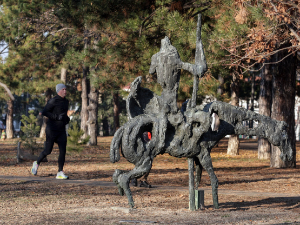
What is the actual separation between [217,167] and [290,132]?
2.76 m

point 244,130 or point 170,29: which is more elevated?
point 170,29

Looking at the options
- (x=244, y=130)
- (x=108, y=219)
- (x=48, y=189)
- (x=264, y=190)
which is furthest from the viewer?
(x=264, y=190)

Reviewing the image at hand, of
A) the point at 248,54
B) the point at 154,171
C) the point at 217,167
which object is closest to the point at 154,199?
the point at 248,54

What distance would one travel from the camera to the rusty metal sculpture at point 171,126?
6738mm

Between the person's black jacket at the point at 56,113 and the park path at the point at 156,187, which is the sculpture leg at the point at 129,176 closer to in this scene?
the park path at the point at 156,187

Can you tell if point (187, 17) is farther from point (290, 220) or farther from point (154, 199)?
point (290, 220)

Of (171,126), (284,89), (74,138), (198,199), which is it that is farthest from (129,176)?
(284,89)

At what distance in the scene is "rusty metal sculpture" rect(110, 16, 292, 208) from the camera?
22.1 feet

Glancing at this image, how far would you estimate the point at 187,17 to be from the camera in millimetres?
14836

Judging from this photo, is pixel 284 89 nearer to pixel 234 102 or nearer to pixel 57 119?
pixel 234 102

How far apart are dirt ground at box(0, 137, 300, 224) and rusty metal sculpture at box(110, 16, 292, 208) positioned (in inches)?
22.6

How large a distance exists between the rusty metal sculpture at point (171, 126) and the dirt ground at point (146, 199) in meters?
0.57

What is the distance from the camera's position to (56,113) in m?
10.6

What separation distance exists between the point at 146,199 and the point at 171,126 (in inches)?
79.2
